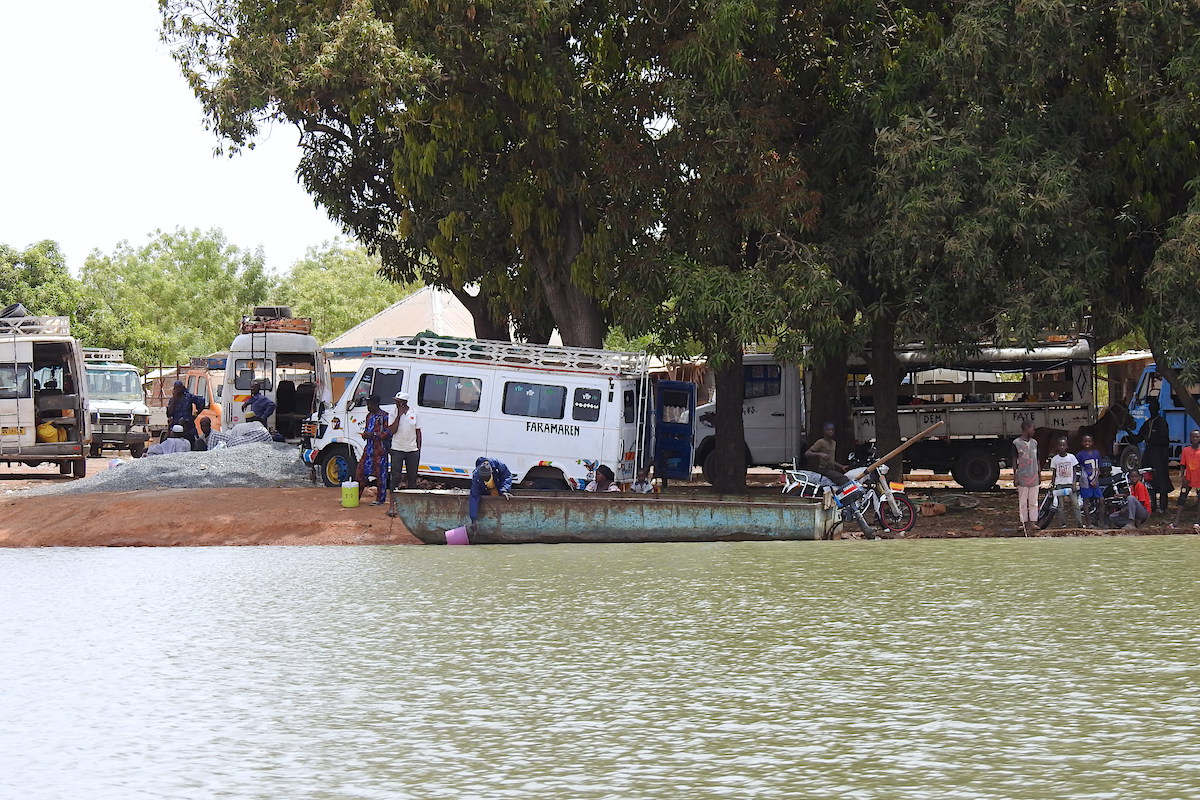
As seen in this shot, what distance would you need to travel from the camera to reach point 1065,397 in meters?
27.0

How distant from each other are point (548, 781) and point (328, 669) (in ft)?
11.5

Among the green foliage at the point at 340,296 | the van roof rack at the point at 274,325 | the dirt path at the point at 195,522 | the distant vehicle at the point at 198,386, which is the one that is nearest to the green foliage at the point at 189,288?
the green foliage at the point at 340,296

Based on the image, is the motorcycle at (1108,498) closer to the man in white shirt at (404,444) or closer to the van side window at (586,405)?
the van side window at (586,405)

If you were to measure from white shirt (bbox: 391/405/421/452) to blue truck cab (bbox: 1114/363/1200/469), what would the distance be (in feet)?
41.1

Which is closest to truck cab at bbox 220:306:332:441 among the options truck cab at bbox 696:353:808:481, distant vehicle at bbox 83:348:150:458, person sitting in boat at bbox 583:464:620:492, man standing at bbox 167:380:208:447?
man standing at bbox 167:380:208:447

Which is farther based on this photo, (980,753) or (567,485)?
(567,485)

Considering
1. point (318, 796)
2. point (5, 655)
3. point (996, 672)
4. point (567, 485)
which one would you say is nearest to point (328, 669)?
point (5, 655)

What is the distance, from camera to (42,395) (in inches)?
1128

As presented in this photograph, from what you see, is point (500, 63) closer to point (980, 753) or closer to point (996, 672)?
point (996, 672)

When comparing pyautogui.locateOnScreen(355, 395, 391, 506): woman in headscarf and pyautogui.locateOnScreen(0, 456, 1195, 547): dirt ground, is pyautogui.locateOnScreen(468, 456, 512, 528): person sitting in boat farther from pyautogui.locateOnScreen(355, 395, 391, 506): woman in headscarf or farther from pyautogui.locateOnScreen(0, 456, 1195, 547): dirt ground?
pyautogui.locateOnScreen(355, 395, 391, 506): woman in headscarf

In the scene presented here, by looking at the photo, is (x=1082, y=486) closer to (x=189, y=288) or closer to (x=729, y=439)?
(x=729, y=439)

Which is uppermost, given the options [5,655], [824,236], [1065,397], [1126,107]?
[1126,107]

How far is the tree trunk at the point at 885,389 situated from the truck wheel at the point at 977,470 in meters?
2.77

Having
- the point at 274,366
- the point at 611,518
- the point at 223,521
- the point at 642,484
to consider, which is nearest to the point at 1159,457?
the point at 642,484
